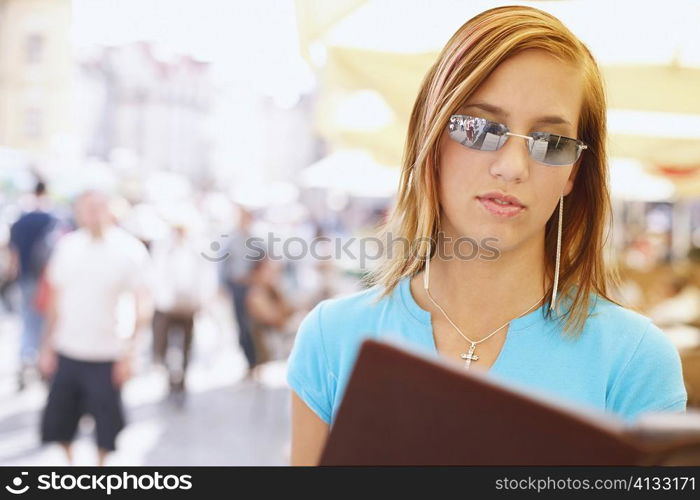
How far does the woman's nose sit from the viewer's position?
1.21m

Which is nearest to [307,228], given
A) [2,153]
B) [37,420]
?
[2,153]

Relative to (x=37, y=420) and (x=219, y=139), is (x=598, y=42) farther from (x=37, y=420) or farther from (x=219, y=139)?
(x=219, y=139)

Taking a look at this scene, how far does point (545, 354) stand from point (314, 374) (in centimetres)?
43

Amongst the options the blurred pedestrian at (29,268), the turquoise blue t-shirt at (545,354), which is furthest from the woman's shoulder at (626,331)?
the blurred pedestrian at (29,268)

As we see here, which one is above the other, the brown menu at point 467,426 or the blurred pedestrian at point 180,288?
the brown menu at point 467,426

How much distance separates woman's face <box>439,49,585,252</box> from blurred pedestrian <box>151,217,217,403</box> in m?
6.21

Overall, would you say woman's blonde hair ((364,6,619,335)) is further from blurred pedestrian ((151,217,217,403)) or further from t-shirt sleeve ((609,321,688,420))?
blurred pedestrian ((151,217,217,403))

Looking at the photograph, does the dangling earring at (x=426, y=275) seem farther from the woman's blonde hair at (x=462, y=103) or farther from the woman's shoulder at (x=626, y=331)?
the woman's shoulder at (x=626, y=331)

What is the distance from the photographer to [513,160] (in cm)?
121

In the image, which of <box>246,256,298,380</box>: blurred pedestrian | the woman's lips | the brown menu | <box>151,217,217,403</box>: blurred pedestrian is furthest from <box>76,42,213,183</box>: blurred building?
the brown menu

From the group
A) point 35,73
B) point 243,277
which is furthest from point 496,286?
point 35,73

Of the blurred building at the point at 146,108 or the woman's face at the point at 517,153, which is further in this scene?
the blurred building at the point at 146,108

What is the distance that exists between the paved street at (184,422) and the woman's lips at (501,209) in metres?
3.73

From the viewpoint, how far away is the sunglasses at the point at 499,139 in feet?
4.00
